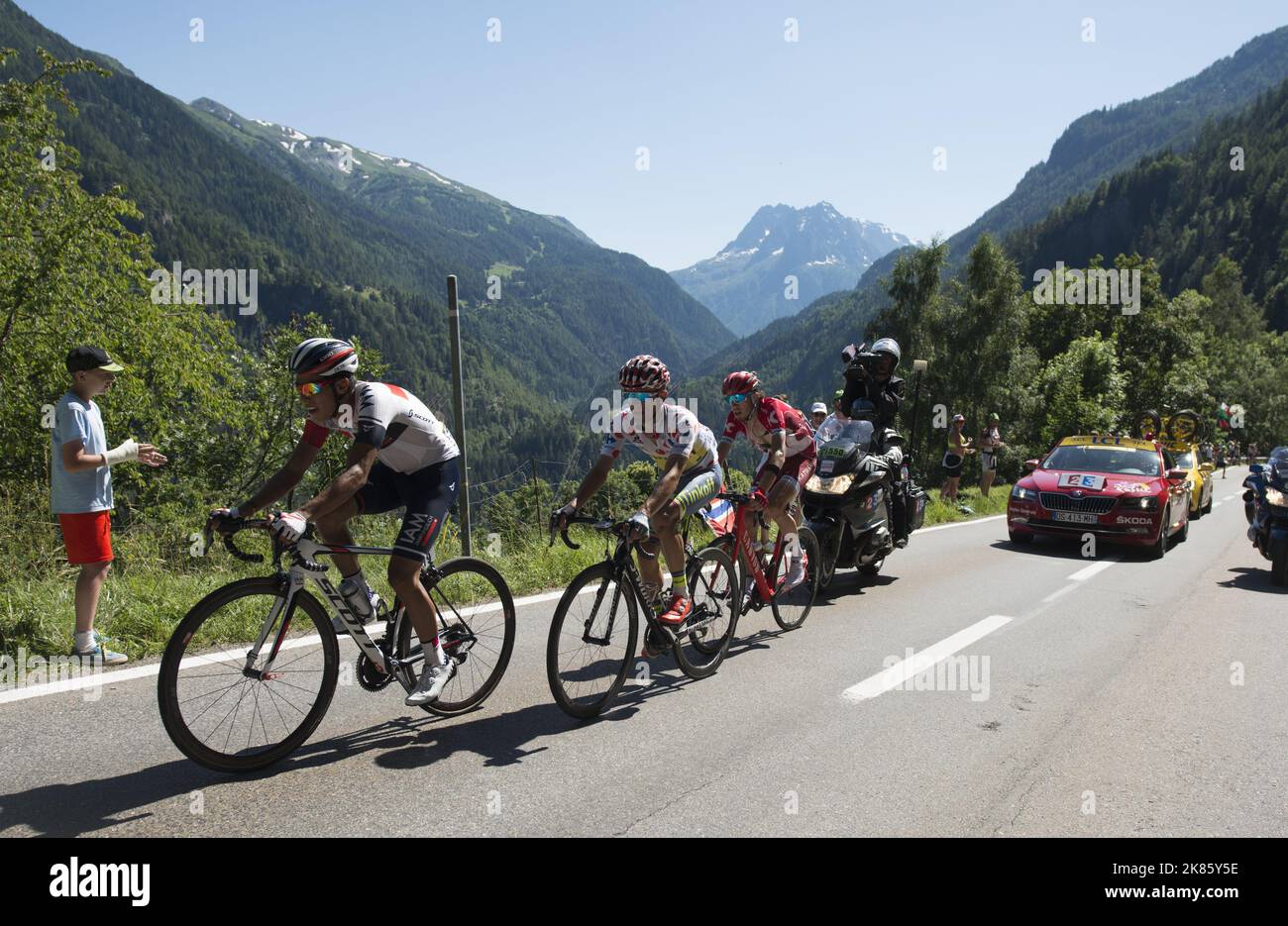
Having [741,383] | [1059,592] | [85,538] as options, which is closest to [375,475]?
[85,538]

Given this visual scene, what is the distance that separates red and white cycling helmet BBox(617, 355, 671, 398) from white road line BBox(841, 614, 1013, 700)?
2130 millimetres

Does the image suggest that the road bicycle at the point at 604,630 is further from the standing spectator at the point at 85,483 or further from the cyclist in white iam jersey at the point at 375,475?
the standing spectator at the point at 85,483

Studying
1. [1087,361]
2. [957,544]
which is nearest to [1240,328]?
[1087,361]

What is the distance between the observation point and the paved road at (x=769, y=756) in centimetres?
323

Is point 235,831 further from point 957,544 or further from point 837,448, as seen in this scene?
point 957,544

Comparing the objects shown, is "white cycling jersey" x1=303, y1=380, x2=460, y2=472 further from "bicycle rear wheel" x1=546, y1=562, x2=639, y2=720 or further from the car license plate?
the car license plate

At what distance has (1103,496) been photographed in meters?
11.5

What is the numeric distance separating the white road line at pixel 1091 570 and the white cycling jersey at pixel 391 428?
26.2 feet

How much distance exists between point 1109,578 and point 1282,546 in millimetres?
1762

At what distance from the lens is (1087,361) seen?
4372 centimetres

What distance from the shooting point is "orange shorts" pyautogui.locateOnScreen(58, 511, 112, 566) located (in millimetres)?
5070

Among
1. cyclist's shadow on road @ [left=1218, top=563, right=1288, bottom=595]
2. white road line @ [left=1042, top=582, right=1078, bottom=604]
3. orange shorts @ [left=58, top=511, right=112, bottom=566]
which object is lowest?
cyclist's shadow on road @ [left=1218, top=563, right=1288, bottom=595]

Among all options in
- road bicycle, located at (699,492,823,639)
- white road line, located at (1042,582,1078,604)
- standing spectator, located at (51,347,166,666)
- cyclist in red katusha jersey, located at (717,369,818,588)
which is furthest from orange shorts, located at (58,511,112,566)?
white road line, located at (1042,582,1078,604)

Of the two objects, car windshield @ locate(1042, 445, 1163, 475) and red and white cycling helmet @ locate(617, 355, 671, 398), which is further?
car windshield @ locate(1042, 445, 1163, 475)
